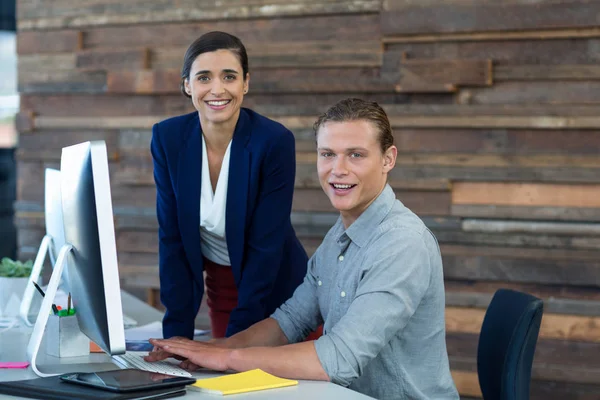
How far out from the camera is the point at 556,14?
3484 mm

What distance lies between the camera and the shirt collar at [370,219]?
77.1 inches

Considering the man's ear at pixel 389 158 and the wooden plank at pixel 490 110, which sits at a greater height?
the wooden plank at pixel 490 110

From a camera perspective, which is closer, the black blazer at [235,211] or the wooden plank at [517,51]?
the black blazer at [235,211]

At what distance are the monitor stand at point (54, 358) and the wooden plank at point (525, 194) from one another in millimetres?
2095

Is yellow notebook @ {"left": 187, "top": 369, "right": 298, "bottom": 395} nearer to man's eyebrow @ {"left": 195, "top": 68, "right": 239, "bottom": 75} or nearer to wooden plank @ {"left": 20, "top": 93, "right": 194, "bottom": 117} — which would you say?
man's eyebrow @ {"left": 195, "top": 68, "right": 239, "bottom": 75}

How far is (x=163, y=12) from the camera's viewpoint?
13.6 feet

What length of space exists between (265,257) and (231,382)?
0.80 meters

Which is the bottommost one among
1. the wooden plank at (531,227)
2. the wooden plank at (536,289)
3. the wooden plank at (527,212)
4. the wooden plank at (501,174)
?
the wooden plank at (536,289)

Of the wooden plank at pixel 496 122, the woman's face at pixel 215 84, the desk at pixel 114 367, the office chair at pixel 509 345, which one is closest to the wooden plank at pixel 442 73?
the wooden plank at pixel 496 122

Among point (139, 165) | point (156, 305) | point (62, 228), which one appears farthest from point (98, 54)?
point (62, 228)

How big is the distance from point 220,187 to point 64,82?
2212mm

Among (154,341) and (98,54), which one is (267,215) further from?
(98,54)

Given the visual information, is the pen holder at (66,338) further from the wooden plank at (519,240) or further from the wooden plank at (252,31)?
the wooden plank at (252,31)

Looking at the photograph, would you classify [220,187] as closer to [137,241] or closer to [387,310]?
A: [387,310]
